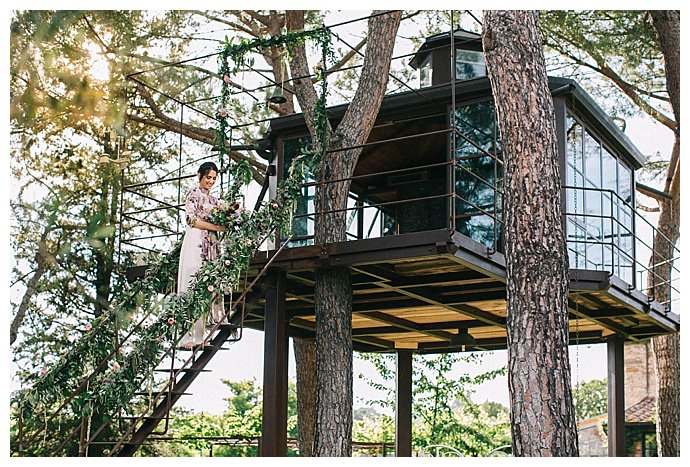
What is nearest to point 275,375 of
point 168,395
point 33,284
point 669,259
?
point 168,395

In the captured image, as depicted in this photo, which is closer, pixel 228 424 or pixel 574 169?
pixel 574 169

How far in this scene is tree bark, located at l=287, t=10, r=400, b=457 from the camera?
8.94 meters

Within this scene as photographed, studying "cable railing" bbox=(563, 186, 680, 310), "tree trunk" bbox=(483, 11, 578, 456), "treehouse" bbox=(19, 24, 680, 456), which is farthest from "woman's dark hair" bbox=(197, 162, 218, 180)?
"cable railing" bbox=(563, 186, 680, 310)

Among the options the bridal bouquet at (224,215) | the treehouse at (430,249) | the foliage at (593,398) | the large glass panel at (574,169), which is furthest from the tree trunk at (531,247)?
the foliage at (593,398)

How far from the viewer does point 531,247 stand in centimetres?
732

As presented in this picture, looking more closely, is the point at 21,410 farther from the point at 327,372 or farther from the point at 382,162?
the point at 382,162

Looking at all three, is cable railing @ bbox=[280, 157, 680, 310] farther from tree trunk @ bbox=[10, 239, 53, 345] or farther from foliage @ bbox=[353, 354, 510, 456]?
foliage @ bbox=[353, 354, 510, 456]

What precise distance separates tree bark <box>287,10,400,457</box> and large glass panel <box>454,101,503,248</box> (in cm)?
132

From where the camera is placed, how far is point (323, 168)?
9633 mm

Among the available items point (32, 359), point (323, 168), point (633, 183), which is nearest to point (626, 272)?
point (633, 183)

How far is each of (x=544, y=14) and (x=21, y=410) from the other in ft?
39.5

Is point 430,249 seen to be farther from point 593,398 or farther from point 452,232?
point 593,398

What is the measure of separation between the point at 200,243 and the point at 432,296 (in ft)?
8.91

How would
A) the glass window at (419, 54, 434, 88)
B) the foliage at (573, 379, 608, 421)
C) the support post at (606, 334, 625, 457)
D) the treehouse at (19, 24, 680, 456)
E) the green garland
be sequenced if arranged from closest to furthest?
1. the green garland
2. the treehouse at (19, 24, 680, 456)
3. the support post at (606, 334, 625, 457)
4. the glass window at (419, 54, 434, 88)
5. the foliage at (573, 379, 608, 421)
